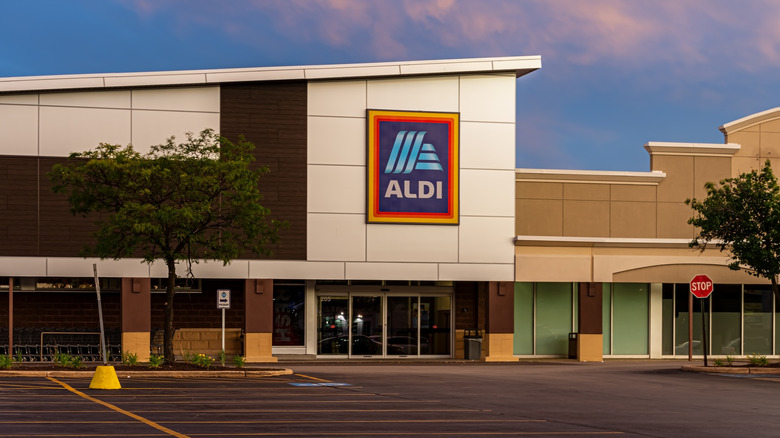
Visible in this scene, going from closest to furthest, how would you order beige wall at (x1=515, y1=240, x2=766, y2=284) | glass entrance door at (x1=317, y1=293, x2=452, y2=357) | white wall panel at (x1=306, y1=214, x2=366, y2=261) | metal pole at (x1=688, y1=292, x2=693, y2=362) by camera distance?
white wall panel at (x1=306, y1=214, x2=366, y2=261), beige wall at (x1=515, y1=240, x2=766, y2=284), glass entrance door at (x1=317, y1=293, x2=452, y2=357), metal pole at (x1=688, y1=292, x2=693, y2=362)

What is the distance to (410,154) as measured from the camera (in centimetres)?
3716

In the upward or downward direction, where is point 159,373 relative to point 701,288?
downward

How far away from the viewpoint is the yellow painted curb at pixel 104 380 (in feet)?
71.5

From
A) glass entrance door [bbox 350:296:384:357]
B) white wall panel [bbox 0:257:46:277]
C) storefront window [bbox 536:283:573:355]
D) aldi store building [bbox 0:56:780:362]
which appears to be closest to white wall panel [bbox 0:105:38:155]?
aldi store building [bbox 0:56:780:362]

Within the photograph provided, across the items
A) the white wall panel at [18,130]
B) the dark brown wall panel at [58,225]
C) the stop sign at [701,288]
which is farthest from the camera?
the stop sign at [701,288]

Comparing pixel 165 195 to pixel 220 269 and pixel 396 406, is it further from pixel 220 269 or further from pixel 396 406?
pixel 396 406

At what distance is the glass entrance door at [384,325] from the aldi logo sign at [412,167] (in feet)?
12.3

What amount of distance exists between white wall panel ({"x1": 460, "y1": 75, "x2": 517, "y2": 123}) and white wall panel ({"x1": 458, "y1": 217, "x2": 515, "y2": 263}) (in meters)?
3.68

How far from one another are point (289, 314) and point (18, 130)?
11.4 m

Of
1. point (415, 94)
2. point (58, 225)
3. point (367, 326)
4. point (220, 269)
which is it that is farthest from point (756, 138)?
point (58, 225)

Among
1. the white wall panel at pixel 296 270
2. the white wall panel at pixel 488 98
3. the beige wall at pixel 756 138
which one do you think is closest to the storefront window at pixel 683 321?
the beige wall at pixel 756 138

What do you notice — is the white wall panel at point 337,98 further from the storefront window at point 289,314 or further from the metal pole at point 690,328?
the metal pole at point 690,328

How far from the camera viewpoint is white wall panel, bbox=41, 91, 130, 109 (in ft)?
114

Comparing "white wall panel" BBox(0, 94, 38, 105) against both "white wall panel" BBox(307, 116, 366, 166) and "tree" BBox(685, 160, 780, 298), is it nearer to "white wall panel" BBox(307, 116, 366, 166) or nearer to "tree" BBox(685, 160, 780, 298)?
"white wall panel" BBox(307, 116, 366, 166)
